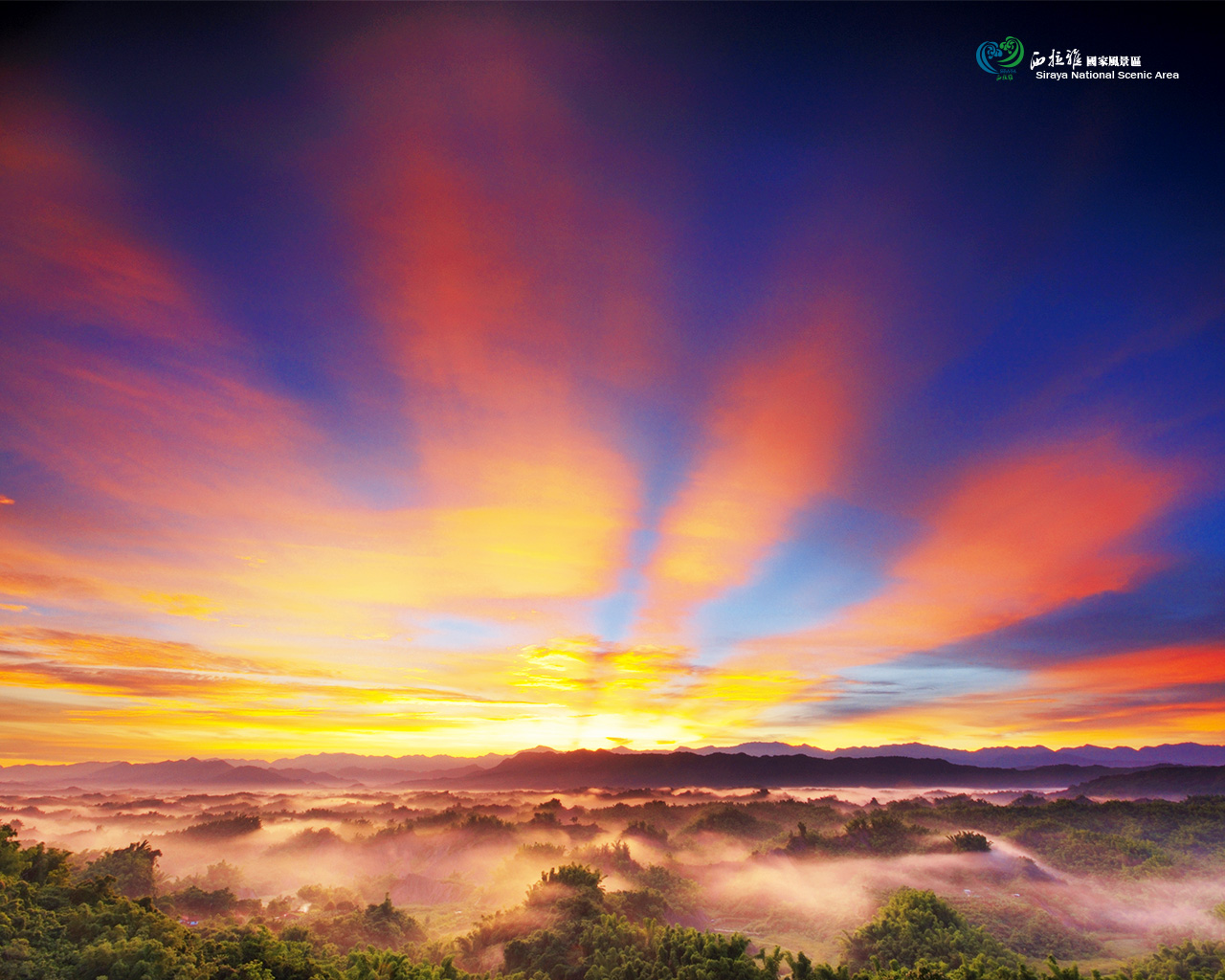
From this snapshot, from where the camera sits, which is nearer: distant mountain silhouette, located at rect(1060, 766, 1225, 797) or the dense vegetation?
the dense vegetation

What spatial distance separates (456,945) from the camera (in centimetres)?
4084

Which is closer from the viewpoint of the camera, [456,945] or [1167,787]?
[456,945]

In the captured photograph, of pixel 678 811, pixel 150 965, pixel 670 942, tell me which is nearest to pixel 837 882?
pixel 670 942

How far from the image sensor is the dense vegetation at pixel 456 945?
18219 mm

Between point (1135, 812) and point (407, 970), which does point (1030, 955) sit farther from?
point (1135, 812)

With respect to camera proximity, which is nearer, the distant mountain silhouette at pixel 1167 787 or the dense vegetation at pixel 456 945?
the dense vegetation at pixel 456 945

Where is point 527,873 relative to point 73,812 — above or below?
above

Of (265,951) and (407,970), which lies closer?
(265,951)

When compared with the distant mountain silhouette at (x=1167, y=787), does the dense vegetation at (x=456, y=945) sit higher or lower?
higher

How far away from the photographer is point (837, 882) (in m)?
69.2

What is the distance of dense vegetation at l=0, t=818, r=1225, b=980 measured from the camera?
18219mm

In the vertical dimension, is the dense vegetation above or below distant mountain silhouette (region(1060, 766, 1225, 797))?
above

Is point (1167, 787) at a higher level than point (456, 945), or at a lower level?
lower

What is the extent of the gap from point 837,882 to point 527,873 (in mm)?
42742
